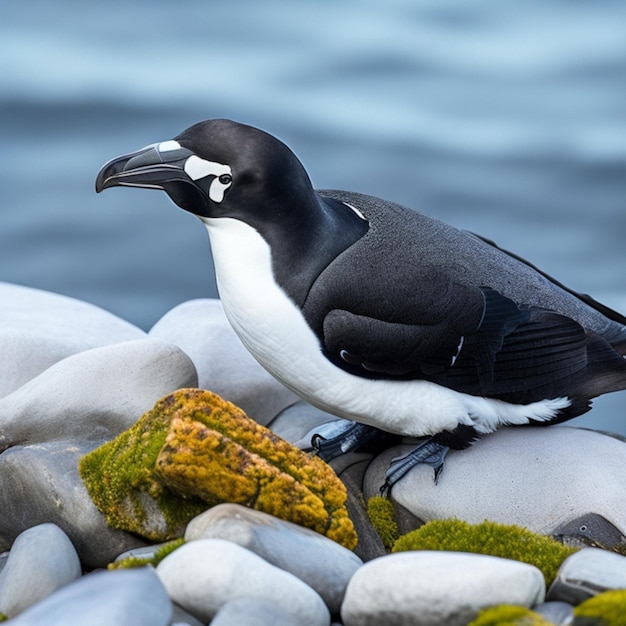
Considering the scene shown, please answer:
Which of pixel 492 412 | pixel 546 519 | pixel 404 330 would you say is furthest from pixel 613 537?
pixel 404 330

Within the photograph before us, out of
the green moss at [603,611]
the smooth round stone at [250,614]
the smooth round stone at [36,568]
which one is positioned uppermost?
the smooth round stone at [250,614]

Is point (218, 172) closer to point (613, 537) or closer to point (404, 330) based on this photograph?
point (404, 330)

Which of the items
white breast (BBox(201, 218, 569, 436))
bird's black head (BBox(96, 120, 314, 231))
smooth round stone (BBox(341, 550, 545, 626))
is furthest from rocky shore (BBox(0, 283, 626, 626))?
bird's black head (BBox(96, 120, 314, 231))

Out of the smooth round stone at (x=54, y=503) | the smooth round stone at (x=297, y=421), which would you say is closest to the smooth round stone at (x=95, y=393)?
the smooth round stone at (x=54, y=503)

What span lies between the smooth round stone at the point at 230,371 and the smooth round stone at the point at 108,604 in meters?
2.56

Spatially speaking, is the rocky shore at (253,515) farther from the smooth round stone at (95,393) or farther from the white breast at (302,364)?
the white breast at (302,364)

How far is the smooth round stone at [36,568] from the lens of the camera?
11.5 ft

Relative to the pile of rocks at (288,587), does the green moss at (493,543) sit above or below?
below

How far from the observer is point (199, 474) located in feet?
12.1

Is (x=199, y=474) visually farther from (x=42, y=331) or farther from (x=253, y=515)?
(x=42, y=331)

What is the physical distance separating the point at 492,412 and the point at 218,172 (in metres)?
1.42

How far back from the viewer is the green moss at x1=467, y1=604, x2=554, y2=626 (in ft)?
9.98

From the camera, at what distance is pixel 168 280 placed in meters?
8.13

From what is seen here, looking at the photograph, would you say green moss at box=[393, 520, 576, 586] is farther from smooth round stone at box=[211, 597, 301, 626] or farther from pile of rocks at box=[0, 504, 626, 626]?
smooth round stone at box=[211, 597, 301, 626]
